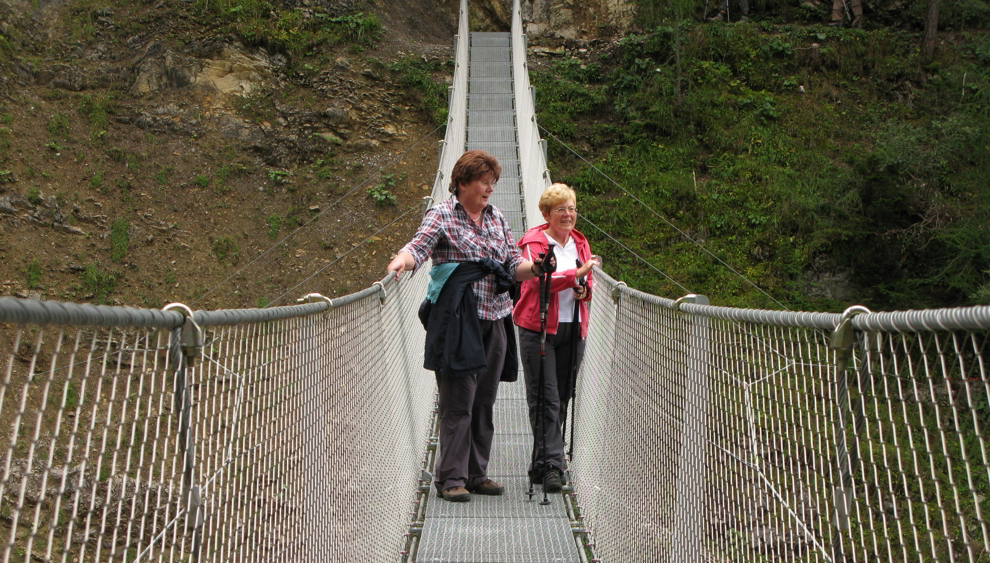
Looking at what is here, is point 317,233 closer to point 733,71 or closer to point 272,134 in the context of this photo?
point 272,134

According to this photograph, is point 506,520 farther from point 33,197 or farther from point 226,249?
point 33,197

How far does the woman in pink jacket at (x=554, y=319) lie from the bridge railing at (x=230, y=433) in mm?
629

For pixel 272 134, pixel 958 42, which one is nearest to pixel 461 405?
pixel 272 134

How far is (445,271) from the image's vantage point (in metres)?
3.38

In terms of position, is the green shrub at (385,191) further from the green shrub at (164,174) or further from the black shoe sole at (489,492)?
the black shoe sole at (489,492)

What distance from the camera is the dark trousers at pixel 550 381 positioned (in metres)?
3.78

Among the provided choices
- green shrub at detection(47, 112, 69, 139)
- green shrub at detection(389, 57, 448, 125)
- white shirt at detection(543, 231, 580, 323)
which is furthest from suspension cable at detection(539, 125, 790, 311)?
green shrub at detection(47, 112, 69, 139)

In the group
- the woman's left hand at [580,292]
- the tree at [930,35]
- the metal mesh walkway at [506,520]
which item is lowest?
the metal mesh walkway at [506,520]

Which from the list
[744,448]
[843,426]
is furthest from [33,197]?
[843,426]

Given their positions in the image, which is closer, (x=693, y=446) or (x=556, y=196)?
(x=693, y=446)

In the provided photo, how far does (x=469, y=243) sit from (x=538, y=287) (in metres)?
0.50

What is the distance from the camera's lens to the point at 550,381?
3.79 m

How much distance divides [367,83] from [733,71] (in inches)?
235

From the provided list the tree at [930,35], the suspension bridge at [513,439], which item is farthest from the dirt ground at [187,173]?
the tree at [930,35]
